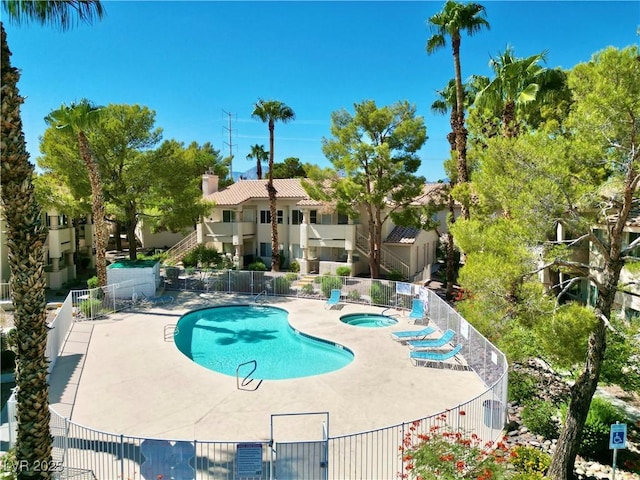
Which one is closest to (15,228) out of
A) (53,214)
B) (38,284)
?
(38,284)

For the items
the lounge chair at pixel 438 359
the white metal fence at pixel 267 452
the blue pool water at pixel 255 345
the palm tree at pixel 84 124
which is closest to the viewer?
the white metal fence at pixel 267 452

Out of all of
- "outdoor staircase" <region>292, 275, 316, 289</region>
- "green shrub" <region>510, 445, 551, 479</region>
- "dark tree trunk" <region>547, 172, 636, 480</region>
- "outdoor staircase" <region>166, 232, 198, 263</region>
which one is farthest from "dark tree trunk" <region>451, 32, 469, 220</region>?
"outdoor staircase" <region>166, 232, 198, 263</region>

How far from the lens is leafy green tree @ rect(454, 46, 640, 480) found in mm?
9062

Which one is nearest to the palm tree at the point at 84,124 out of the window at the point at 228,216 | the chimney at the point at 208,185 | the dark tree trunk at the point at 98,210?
the dark tree trunk at the point at 98,210

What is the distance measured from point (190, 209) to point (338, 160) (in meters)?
11.1

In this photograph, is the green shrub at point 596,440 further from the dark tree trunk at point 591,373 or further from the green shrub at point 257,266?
the green shrub at point 257,266

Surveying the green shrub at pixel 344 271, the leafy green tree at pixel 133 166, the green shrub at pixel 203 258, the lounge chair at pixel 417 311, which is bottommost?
the lounge chair at pixel 417 311

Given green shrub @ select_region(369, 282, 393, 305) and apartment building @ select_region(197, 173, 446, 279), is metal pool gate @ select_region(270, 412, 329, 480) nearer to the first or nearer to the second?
green shrub @ select_region(369, 282, 393, 305)

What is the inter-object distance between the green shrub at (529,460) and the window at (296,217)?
27.7 meters

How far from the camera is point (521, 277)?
34.9 ft

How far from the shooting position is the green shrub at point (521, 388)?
13008 mm

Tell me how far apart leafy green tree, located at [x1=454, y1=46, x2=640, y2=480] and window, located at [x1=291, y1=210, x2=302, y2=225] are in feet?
84.4

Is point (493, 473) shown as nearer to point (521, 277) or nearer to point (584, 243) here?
point (521, 277)

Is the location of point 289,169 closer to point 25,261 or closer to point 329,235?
point 329,235
